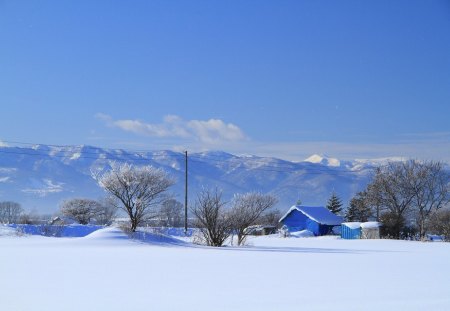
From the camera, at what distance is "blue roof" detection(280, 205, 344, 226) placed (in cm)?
6134

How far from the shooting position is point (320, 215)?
63.1 metres

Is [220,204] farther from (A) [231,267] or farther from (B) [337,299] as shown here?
(B) [337,299]

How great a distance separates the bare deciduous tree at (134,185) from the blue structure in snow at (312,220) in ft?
96.3

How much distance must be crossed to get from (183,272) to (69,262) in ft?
12.2

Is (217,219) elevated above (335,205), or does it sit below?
below

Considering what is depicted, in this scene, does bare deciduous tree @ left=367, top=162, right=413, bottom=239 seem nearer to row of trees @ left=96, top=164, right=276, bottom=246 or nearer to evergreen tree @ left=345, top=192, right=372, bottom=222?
evergreen tree @ left=345, top=192, right=372, bottom=222

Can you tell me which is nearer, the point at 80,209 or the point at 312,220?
the point at 312,220

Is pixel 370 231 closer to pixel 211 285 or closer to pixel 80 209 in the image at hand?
pixel 211 285

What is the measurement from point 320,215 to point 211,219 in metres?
36.5

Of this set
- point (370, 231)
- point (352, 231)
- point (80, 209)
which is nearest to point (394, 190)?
point (352, 231)

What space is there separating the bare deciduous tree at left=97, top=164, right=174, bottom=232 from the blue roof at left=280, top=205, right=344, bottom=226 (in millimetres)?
29366

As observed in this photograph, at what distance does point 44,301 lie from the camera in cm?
845

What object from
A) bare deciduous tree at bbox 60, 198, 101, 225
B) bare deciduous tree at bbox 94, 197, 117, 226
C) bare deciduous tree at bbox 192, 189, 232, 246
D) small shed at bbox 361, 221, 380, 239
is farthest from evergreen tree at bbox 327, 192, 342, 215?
bare deciduous tree at bbox 192, 189, 232, 246

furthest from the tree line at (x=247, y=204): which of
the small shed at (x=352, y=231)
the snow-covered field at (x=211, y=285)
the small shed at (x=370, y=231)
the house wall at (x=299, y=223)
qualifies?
the snow-covered field at (x=211, y=285)
